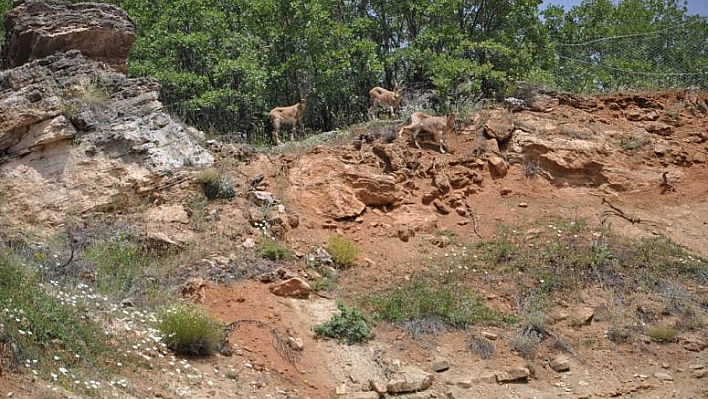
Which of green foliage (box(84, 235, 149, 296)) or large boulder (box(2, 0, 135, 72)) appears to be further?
large boulder (box(2, 0, 135, 72))

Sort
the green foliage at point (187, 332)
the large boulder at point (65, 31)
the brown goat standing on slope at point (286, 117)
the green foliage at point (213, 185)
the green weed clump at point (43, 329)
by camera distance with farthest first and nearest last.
→ the brown goat standing on slope at point (286, 117) < the large boulder at point (65, 31) < the green foliage at point (213, 185) < the green foliage at point (187, 332) < the green weed clump at point (43, 329)

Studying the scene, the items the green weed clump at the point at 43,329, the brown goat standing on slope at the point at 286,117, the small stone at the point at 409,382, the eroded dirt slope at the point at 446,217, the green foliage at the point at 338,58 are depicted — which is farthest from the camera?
the green foliage at the point at 338,58

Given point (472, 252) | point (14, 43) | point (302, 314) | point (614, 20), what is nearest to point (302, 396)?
point (302, 314)

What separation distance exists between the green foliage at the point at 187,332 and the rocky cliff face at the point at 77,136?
4144 mm

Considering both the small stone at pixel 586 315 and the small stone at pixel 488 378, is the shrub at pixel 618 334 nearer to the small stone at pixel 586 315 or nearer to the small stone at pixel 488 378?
the small stone at pixel 586 315

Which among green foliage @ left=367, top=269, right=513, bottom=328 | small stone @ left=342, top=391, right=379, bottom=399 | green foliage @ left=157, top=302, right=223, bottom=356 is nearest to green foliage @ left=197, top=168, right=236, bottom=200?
green foliage @ left=367, top=269, right=513, bottom=328

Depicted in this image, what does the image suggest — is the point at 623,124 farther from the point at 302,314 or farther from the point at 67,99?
the point at 67,99

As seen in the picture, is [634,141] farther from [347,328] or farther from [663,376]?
[347,328]

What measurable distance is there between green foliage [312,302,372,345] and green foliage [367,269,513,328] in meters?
0.65

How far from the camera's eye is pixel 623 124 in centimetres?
1727

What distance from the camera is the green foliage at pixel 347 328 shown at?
1115 centimetres

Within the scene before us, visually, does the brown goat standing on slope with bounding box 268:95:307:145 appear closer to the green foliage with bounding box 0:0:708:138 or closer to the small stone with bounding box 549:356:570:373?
the green foliage with bounding box 0:0:708:138

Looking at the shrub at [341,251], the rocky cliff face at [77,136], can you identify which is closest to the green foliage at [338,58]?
the rocky cliff face at [77,136]

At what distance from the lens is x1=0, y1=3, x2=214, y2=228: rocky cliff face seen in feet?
43.7
